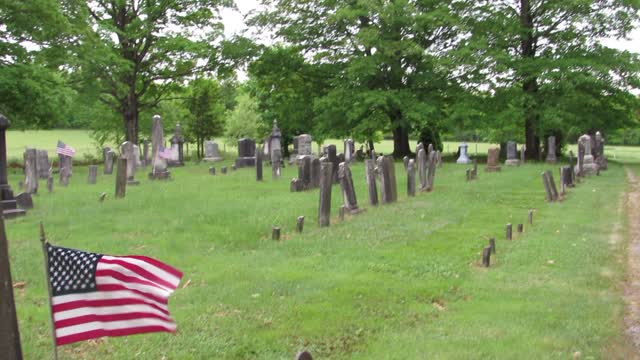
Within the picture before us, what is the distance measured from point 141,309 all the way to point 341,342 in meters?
2.16

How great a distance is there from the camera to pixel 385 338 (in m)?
6.36

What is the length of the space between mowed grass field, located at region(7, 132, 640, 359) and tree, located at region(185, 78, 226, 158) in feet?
115

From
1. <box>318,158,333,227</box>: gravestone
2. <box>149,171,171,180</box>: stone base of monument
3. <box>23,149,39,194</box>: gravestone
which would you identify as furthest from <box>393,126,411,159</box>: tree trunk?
<box>318,158,333,227</box>: gravestone

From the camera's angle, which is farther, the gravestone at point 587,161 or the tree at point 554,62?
the tree at point 554,62

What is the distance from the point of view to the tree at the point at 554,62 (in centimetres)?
3291

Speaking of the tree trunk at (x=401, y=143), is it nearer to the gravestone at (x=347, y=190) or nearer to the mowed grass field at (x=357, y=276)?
the mowed grass field at (x=357, y=276)

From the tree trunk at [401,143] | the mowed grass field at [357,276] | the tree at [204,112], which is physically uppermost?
the tree at [204,112]

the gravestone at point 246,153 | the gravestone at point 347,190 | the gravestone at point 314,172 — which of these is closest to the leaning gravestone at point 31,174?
the gravestone at point 314,172

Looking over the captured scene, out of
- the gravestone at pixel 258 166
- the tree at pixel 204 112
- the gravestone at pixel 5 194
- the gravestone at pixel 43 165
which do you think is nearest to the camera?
the gravestone at pixel 5 194

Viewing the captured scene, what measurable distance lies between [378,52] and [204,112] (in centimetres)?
1992

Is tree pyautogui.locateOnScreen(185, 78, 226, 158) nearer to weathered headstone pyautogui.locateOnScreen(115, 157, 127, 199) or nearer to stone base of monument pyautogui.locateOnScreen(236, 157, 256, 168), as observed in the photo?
stone base of monument pyautogui.locateOnScreen(236, 157, 256, 168)

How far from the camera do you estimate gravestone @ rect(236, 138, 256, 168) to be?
31859 mm

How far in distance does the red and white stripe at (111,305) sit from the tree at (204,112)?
46.8 m

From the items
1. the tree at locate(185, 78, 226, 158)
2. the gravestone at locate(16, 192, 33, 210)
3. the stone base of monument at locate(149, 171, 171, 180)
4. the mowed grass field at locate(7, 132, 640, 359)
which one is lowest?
the mowed grass field at locate(7, 132, 640, 359)
